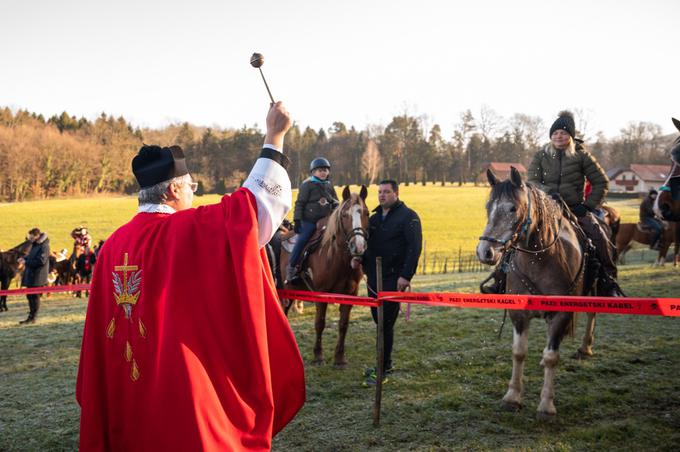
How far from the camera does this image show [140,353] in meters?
2.30

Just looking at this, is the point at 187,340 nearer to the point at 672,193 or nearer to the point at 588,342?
the point at 672,193

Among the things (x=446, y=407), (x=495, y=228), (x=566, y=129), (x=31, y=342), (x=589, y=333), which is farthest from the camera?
(x=31, y=342)

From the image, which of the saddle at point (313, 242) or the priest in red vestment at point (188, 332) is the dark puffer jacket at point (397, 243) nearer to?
the saddle at point (313, 242)

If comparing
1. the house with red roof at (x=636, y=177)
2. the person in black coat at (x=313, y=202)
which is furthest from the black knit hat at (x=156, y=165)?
the house with red roof at (x=636, y=177)

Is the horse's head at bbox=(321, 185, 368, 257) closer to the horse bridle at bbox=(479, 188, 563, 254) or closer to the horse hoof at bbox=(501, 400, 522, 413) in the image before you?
the horse bridle at bbox=(479, 188, 563, 254)

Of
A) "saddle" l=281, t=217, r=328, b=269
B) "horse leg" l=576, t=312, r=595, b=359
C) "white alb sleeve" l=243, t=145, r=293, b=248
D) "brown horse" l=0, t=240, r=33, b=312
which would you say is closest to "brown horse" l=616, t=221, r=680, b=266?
"horse leg" l=576, t=312, r=595, b=359

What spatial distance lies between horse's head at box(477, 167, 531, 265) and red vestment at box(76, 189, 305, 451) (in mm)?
2634

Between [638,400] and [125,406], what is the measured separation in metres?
5.17

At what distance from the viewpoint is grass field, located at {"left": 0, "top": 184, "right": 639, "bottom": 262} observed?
115 feet

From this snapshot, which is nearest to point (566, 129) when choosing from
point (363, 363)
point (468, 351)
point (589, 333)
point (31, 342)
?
point (589, 333)

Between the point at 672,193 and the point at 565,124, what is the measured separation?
1.64 meters

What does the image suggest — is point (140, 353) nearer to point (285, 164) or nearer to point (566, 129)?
point (285, 164)

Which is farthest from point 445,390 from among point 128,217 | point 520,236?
point 128,217

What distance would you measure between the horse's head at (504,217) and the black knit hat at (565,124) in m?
1.49
